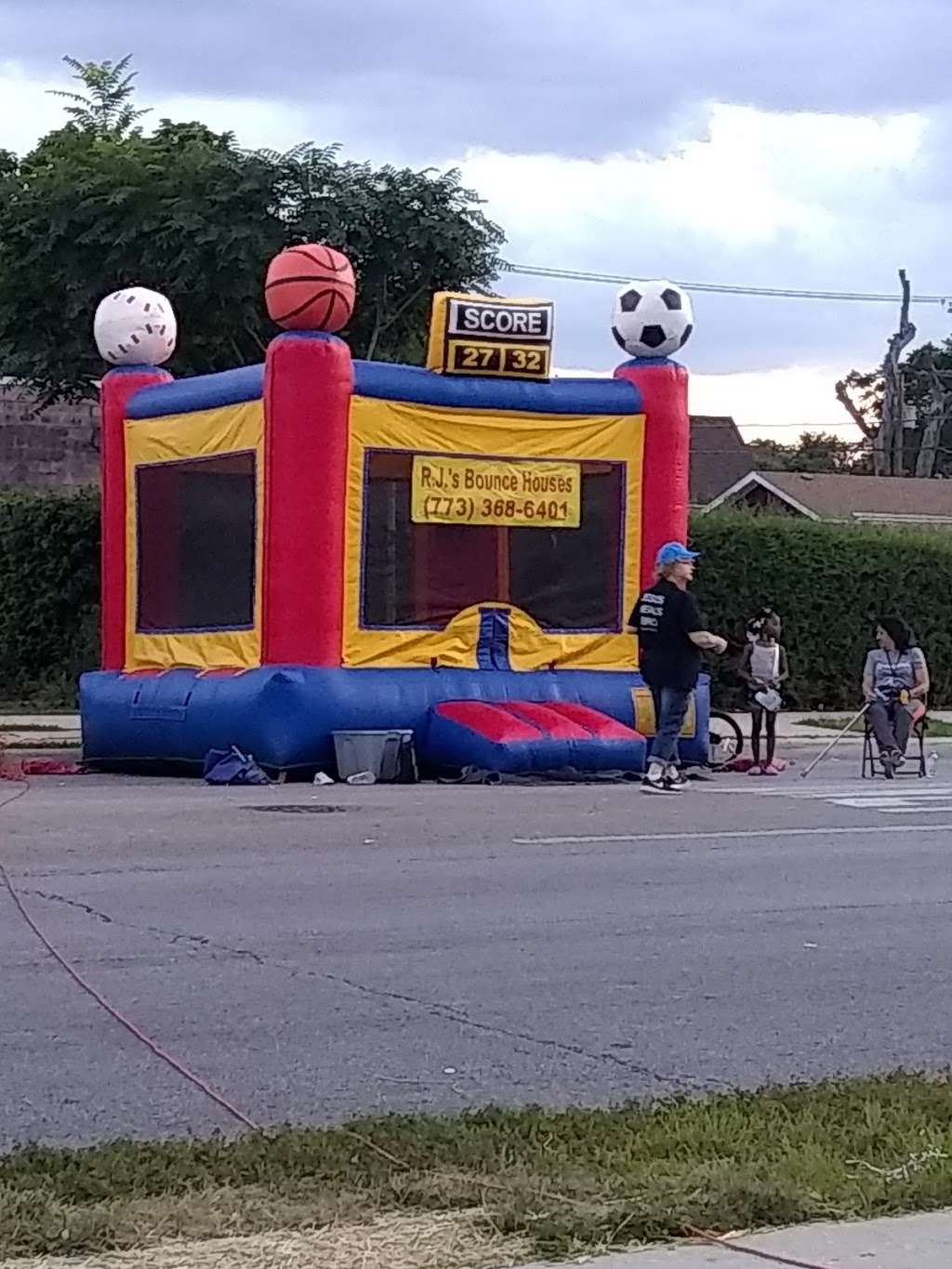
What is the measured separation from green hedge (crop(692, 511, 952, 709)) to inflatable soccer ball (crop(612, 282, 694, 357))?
285 inches

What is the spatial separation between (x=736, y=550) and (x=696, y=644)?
10.0 m

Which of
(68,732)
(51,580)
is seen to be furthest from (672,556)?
(51,580)

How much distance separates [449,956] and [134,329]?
37.6 feet

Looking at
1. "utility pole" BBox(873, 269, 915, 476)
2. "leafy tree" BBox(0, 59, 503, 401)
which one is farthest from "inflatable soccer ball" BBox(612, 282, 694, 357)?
"utility pole" BBox(873, 269, 915, 476)

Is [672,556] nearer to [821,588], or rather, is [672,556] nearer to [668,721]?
[668,721]

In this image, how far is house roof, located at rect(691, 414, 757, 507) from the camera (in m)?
57.2

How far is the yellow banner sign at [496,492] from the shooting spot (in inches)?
688

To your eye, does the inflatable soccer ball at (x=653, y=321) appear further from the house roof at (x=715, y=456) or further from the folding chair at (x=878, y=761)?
the house roof at (x=715, y=456)

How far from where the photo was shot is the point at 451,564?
58.2 feet

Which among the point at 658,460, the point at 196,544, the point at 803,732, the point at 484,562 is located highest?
the point at 658,460

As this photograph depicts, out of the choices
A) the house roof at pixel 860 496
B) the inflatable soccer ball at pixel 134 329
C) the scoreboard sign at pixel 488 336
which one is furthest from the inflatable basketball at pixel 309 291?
the house roof at pixel 860 496

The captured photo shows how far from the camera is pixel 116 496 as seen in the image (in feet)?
62.1

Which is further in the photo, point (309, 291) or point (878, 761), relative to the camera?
point (878, 761)

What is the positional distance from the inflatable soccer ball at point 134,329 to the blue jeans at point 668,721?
20.4 feet
